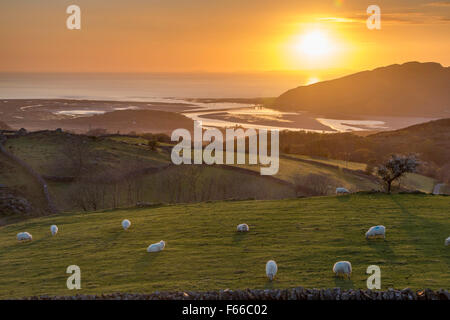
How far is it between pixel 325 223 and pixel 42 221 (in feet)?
77.3

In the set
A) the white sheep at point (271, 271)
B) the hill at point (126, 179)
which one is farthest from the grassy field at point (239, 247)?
the hill at point (126, 179)

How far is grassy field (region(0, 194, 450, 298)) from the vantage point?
1805 centimetres

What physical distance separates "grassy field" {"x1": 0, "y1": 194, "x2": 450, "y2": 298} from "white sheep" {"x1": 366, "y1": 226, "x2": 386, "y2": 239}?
0.51 metres

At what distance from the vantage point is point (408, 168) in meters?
36.3

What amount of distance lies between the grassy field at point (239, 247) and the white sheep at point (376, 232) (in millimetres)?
509

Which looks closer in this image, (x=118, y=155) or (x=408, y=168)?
(x=408, y=168)

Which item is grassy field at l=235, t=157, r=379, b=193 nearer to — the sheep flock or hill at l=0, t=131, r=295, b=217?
hill at l=0, t=131, r=295, b=217

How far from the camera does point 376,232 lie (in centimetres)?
2262

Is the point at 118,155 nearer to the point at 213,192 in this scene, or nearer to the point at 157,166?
the point at 157,166

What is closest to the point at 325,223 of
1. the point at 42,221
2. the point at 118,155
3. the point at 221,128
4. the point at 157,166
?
the point at 42,221
